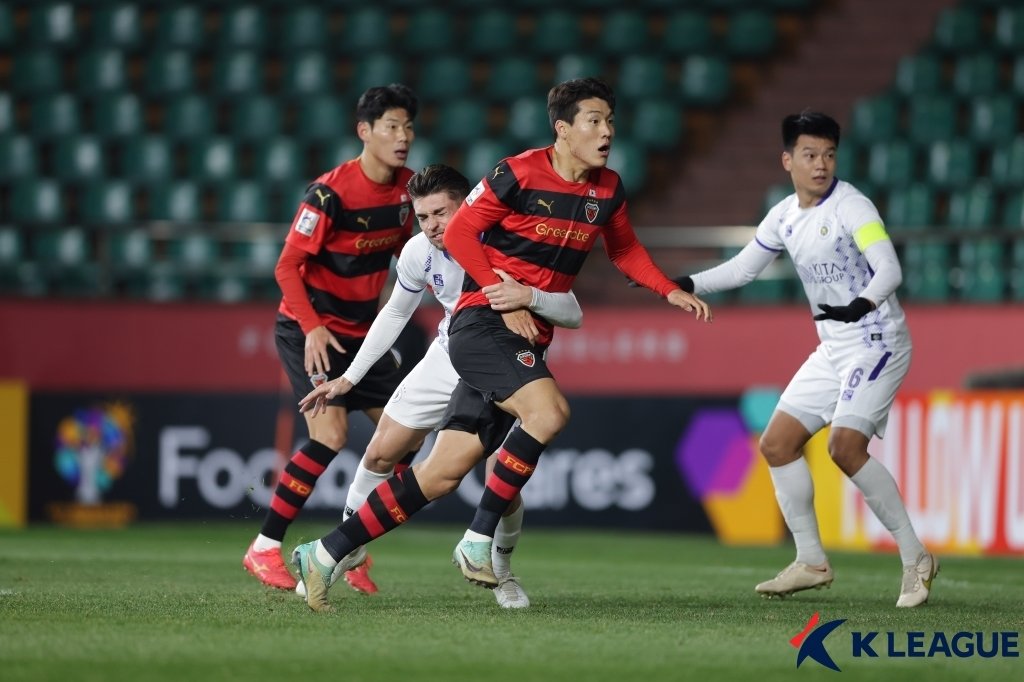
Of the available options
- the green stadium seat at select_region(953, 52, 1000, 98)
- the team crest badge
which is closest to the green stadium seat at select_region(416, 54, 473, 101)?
the green stadium seat at select_region(953, 52, 1000, 98)

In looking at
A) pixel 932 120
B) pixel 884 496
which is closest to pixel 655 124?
pixel 932 120

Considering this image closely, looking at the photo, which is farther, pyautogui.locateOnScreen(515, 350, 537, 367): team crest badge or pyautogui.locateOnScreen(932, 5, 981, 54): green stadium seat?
pyautogui.locateOnScreen(932, 5, 981, 54): green stadium seat

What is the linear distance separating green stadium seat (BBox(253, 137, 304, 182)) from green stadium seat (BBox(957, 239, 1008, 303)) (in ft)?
21.6

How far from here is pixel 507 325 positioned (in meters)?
6.02

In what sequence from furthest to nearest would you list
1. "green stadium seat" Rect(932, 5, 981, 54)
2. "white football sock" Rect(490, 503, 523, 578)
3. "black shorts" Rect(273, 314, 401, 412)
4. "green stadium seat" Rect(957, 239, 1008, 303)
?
"green stadium seat" Rect(932, 5, 981, 54)
"green stadium seat" Rect(957, 239, 1008, 303)
"black shorts" Rect(273, 314, 401, 412)
"white football sock" Rect(490, 503, 523, 578)

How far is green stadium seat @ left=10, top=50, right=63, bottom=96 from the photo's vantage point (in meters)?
16.3

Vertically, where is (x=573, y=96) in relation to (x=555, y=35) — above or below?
below

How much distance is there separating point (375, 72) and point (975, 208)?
20.7ft

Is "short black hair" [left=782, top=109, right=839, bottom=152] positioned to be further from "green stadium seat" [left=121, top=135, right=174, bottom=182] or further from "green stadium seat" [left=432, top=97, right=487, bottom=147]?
"green stadium seat" [left=121, top=135, right=174, bottom=182]

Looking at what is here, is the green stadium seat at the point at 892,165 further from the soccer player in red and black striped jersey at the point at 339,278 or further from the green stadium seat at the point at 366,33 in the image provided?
the soccer player in red and black striped jersey at the point at 339,278

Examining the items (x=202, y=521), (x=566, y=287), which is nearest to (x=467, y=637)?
(x=566, y=287)

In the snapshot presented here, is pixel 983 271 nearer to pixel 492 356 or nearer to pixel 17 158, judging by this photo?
pixel 492 356

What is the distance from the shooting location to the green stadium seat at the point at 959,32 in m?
16.2

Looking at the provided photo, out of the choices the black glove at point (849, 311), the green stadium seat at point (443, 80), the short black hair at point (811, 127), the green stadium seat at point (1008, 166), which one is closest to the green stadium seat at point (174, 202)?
the green stadium seat at point (443, 80)
